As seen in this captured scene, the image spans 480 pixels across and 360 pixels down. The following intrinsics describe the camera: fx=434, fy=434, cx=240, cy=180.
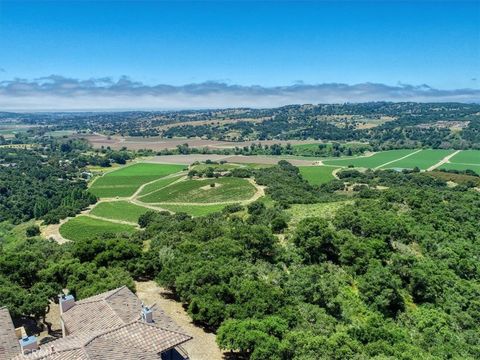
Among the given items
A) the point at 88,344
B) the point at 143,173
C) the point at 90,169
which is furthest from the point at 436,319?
the point at 90,169

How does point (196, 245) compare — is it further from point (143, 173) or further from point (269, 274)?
point (143, 173)

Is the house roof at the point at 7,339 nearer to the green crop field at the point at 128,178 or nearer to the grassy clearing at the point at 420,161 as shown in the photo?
the green crop field at the point at 128,178

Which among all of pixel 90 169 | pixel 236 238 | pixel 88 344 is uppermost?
pixel 88 344

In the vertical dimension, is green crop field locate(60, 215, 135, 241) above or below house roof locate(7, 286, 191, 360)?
below

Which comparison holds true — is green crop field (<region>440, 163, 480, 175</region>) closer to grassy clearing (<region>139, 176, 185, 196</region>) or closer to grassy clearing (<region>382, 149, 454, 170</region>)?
grassy clearing (<region>382, 149, 454, 170</region>)

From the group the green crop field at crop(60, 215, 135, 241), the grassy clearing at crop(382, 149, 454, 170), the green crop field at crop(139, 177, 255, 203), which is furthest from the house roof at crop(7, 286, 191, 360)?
the grassy clearing at crop(382, 149, 454, 170)

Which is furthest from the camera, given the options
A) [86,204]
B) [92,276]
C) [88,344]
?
[86,204]

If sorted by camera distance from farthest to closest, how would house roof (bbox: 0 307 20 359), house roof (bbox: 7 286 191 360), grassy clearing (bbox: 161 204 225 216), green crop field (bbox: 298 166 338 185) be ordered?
green crop field (bbox: 298 166 338 185), grassy clearing (bbox: 161 204 225 216), house roof (bbox: 0 307 20 359), house roof (bbox: 7 286 191 360)
